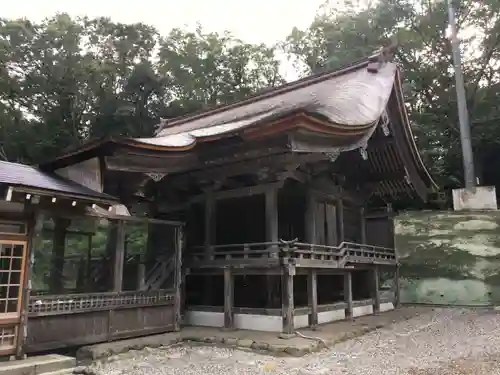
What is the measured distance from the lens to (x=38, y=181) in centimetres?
633

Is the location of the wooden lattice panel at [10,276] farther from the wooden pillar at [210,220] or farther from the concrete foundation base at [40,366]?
the wooden pillar at [210,220]

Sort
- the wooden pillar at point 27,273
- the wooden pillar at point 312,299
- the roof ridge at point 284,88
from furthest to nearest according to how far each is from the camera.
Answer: the roof ridge at point 284,88
the wooden pillar at point 312,299
the wooden pillar at point 27,273

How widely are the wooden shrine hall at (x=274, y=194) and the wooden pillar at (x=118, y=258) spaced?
0.08 metres

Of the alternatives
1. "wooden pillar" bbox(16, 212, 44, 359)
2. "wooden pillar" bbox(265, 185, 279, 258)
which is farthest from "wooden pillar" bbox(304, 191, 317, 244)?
"wooden pillar" bbox(16, 212, 44, 359)

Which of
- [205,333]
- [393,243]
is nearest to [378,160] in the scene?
[393,243]

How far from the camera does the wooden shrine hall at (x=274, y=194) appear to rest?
7652mm

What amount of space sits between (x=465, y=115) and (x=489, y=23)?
7498 millimetres

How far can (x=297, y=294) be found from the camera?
10.5 meters

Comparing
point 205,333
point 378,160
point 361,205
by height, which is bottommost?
point 205,333

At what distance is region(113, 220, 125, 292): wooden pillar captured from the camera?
7305 mm

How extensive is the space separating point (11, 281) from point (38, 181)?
1.50 meters

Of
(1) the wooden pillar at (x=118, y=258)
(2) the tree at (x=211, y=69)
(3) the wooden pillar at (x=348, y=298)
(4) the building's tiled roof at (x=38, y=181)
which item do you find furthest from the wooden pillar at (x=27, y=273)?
(2) the tree at (x=211, y=69)

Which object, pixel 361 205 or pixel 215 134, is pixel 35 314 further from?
pixel 361 205

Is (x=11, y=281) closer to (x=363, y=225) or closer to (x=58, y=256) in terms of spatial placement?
(x=58, y=256)
